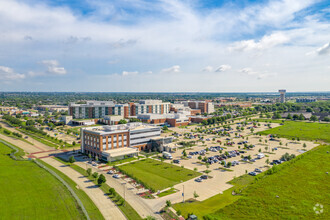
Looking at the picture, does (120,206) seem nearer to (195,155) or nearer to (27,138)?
(195,155)

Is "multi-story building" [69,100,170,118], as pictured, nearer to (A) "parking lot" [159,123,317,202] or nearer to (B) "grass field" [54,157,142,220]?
(A) "parking lot" [159,123,317,202]

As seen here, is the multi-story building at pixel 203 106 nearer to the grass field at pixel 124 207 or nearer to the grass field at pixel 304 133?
the grass field at pixel 304 133

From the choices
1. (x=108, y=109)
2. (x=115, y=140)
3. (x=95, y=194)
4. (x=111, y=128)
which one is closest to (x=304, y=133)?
(x=115, y=140)

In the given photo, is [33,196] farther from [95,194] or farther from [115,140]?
[115,140]

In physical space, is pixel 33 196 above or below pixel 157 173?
below

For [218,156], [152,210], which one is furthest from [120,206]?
[218,156]

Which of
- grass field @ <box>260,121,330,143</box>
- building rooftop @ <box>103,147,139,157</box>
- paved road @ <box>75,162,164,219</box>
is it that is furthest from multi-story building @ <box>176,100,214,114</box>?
paved road @ <box>75,162,164,219</box>

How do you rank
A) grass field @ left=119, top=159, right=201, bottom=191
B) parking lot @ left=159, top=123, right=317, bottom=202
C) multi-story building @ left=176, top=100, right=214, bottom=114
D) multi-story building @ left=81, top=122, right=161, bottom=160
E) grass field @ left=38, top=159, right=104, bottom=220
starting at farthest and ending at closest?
multi-story building @ left=176, top=100, right=214, bottom=114 < multi-story building @ left=81, top=122, right=161, bottom=160 < grass field @ left=119, top=159, right=201, bottom=191 < parking lot @ left=159, top=123, right=317, bottom=202 < grass field @ left=38, top=159, right=104, bottom=220
